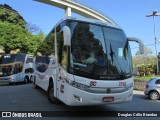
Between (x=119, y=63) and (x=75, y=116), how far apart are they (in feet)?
7.67

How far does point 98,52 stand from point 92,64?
1.75 ft

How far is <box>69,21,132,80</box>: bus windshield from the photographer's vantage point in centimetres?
966

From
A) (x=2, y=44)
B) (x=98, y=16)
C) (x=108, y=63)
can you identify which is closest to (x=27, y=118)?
(x=108, y=63)

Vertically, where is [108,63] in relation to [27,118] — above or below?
above

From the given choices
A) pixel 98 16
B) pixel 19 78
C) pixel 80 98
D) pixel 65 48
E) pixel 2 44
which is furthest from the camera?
pixel 98 16

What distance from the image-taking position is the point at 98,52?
32.7ft

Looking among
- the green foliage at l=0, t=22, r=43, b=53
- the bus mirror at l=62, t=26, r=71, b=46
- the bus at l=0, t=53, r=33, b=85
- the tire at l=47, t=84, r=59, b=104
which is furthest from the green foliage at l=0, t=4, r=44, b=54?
the bus mirror at l=62, t=26, r=71, b=46

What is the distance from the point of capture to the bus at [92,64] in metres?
9.49

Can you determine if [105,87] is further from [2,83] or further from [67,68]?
[2,83]

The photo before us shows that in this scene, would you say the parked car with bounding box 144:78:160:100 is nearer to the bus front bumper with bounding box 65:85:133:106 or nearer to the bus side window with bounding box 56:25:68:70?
the bus side window with bounding box 56:25:68:70

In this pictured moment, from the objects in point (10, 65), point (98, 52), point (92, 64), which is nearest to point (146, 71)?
point (10, 65)

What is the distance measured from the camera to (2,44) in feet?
160

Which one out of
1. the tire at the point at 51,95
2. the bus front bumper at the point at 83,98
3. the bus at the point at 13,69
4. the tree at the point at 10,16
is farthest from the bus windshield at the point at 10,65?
the tree at the point at 10,16

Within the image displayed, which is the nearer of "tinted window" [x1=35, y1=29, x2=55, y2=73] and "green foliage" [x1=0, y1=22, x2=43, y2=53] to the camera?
"tinted window" [x1=35, y1=29, x2=55, y2=73]
